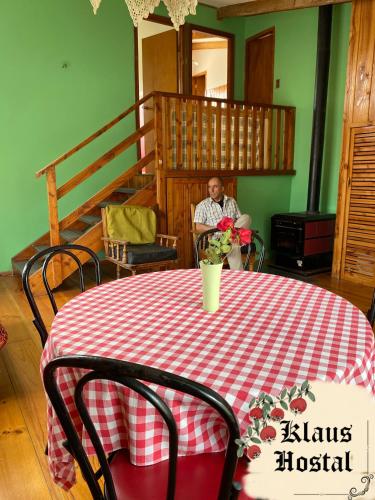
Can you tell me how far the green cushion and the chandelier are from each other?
2.63 m

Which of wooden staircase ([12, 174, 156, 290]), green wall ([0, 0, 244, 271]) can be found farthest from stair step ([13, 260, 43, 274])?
green wall ([0, 0, 244, 271])

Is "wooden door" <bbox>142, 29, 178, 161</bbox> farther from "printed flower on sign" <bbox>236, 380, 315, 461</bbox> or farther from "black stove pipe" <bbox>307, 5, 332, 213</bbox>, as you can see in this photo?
"printed flower on sign" <bbox>236, 380, 315, 461</bbox>

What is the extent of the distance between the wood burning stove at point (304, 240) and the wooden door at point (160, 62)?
2528 mm

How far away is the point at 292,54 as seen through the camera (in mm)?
5434

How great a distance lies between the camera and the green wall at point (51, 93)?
14.4ft

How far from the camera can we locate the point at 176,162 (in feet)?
14.6

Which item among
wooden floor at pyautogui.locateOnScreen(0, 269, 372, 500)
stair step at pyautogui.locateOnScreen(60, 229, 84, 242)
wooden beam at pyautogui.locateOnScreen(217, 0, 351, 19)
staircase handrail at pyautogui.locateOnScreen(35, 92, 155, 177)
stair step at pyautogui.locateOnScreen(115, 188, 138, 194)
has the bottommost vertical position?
wooden floor at pyautogui.locateOnScreen(0, 269, 372, 500)

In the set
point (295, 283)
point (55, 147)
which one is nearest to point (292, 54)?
point (55, 147)

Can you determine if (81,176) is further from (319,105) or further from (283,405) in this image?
(283,405)

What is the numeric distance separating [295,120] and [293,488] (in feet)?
17.4

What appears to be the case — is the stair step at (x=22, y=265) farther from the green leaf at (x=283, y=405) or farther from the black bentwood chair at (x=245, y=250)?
the green leaf at (x=283, y=405)

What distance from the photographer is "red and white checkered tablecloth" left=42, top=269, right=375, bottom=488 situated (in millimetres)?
991

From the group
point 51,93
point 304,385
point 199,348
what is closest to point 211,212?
point 51,93

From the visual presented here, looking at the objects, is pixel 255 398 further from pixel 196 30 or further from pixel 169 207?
pixel 196 30
